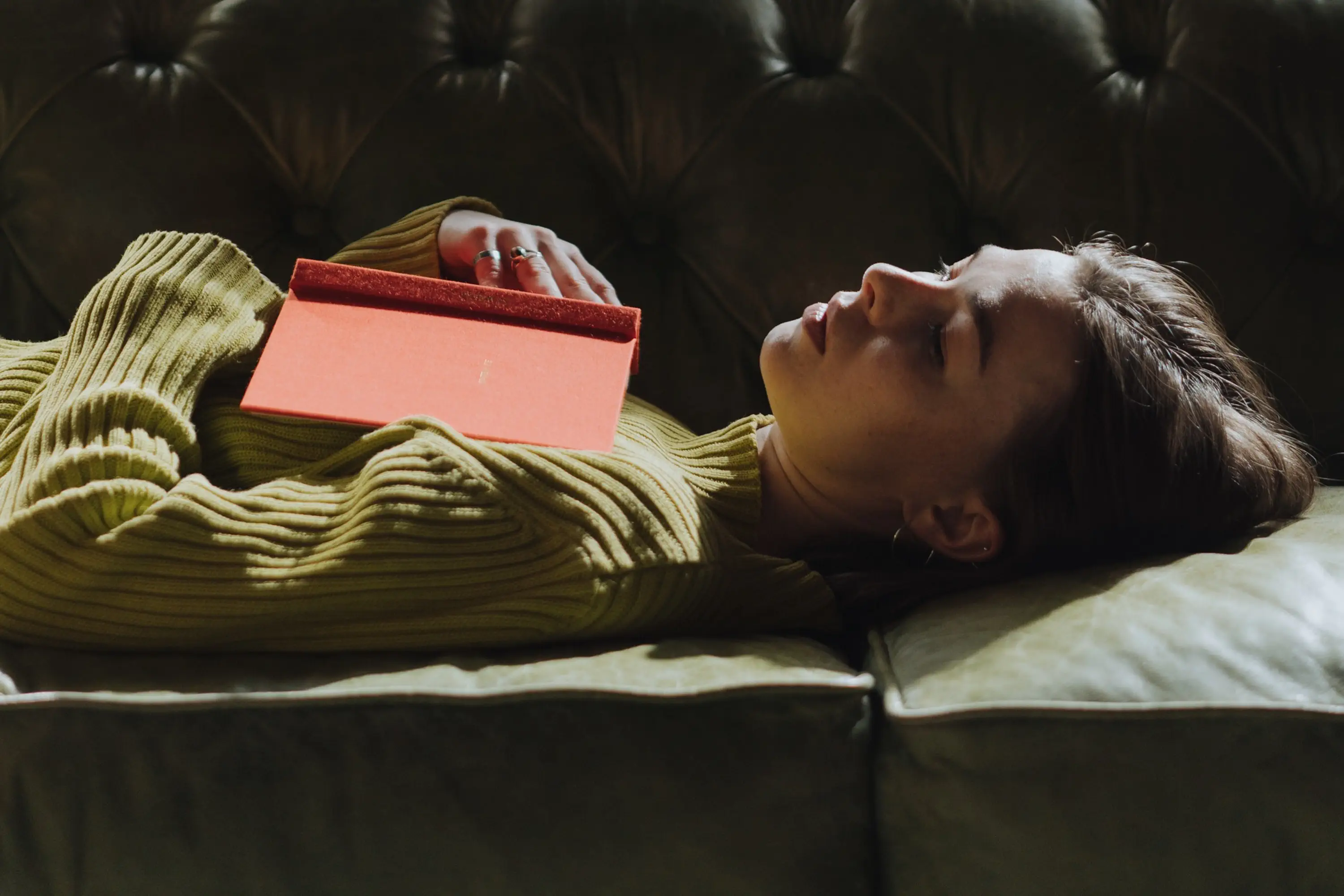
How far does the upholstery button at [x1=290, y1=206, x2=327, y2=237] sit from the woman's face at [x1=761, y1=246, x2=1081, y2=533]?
0.50 metres

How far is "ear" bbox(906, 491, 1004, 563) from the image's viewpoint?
838 millimetres

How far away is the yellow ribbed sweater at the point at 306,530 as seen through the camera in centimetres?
68

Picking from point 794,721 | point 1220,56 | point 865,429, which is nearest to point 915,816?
point 794,721

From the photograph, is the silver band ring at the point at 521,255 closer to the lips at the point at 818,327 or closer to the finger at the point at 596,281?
the finger at the point at 596,281

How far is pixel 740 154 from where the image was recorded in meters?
1.05

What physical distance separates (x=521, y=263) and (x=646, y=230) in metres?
0.18

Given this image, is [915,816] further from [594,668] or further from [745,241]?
[745,241]

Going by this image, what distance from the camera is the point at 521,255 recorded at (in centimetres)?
96

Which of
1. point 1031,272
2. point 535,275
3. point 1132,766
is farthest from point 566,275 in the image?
point 1132,766

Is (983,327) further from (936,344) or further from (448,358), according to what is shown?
(448,358)

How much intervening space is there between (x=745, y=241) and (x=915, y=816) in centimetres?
60

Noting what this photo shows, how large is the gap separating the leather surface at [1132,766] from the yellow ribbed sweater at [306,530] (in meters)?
0.20

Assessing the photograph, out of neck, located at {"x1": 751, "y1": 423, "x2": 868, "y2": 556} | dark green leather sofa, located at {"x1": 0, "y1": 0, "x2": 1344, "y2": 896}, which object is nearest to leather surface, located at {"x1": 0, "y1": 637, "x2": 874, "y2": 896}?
dark green leather sofa, located at {"x1": 0, "y1": 0, "x2": 1344, "y2": 896}

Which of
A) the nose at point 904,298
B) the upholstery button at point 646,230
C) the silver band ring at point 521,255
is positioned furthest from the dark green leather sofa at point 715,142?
the nose at point 904,298
